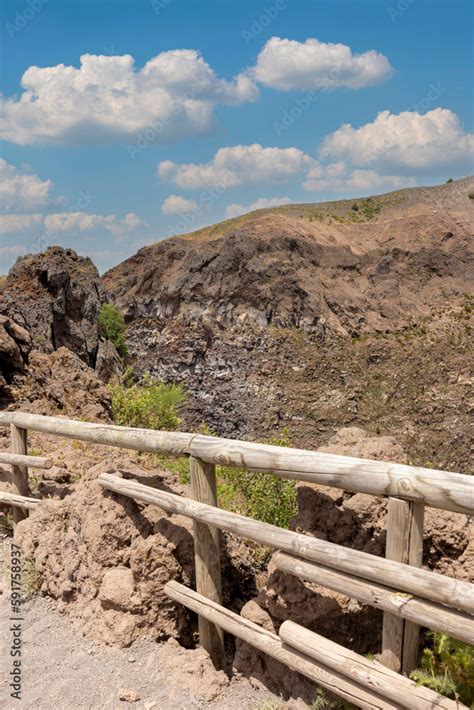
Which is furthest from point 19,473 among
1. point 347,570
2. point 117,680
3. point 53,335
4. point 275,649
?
point 53,335

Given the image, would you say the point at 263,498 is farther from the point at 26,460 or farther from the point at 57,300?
the point at 57,300

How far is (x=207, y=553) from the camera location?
4113 mm

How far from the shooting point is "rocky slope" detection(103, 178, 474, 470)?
3038cm

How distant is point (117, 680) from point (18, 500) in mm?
2595

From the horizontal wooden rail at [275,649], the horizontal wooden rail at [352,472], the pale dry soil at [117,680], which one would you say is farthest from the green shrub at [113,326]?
the horizontal wooden rail at [352,472]

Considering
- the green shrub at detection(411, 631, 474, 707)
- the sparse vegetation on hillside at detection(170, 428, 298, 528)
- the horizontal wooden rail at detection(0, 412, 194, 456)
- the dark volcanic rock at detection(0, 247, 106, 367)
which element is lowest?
the sparse vegetation on hillside at detection(170, 428, 298, 528)

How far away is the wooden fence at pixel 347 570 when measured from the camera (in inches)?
110

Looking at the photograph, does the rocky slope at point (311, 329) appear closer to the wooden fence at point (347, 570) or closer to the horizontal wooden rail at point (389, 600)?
the wooden fence at point (347, 570)

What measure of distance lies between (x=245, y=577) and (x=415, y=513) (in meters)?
2.21

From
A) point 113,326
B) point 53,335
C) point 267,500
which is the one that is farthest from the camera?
point 113,326

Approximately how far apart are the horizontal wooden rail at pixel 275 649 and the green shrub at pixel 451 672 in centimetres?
21

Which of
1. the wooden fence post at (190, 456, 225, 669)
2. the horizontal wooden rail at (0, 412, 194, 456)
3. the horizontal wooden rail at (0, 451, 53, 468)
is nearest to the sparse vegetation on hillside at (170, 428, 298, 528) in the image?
the horizontal wooden rail at (0, 412, 194, 456)

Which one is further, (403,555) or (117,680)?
(117,680)

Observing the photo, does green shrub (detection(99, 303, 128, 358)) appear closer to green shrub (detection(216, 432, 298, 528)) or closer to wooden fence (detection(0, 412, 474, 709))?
→ green shrub (detection(216, 432, 298, 528))
